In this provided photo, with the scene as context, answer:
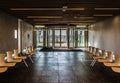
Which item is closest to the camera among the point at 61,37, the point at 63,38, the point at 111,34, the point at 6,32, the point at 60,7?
the point at 60,7

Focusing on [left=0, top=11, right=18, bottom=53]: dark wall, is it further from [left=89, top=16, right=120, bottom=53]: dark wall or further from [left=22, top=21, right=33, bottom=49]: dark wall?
[left=89, top=16, right=120, bottom=53]: dark wall

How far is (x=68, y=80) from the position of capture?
5.98 m

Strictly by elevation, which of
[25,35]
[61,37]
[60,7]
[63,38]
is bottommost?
[63,38]

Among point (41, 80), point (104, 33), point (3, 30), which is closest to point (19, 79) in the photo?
point (41, 80)

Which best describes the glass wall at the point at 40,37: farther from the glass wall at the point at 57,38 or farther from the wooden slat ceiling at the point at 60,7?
the wooden slat ceiling at the point at 60,7

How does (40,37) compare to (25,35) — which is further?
(40,37)

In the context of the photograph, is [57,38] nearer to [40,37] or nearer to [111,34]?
[40,37]

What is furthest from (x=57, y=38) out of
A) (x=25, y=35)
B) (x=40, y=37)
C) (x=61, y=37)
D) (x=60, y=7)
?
(x=60, y=7)

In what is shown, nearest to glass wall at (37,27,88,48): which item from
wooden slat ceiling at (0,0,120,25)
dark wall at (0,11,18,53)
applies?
dark wall at (0,11,18,53)

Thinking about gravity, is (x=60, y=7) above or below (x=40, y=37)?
above

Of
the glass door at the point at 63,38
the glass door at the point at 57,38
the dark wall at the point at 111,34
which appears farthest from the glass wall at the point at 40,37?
the dark wall at the point at 111,34

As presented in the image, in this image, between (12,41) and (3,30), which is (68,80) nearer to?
(3,30)

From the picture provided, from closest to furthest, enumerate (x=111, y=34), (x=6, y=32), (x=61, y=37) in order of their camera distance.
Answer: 1. (x=6, y=32)
2. (x=111, y=34)
3. (x=61, y=37)

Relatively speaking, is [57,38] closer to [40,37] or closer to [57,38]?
[57,38]
